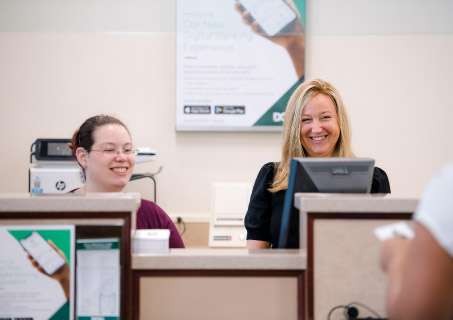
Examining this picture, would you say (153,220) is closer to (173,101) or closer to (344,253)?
(344,253)

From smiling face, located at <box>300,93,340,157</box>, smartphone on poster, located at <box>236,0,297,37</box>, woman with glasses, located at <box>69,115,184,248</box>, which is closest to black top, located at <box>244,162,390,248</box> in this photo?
smiling face, located at <box>300,93,340,157</box>

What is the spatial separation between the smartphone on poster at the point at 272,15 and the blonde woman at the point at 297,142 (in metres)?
1.49

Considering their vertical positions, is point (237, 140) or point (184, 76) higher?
point (184, 76)

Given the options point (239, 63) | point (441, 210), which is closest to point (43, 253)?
point (441, 210)

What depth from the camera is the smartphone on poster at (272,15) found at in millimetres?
3312

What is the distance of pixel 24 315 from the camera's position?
127 centimetres

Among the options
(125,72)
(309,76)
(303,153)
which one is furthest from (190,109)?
(303,153)

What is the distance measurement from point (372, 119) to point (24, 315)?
2755 mm

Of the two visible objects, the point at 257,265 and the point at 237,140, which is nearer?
the point at 257,265

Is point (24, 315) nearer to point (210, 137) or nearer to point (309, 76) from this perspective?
point (210, 137)

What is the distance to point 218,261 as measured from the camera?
1.28 metres

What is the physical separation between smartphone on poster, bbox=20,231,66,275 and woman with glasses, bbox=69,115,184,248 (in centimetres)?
70

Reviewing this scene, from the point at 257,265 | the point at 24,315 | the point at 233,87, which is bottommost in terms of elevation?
the point at 24,315

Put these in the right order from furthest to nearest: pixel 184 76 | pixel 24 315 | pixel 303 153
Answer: pixel 184 76 < pixel 303 153 < pixel 24 315
